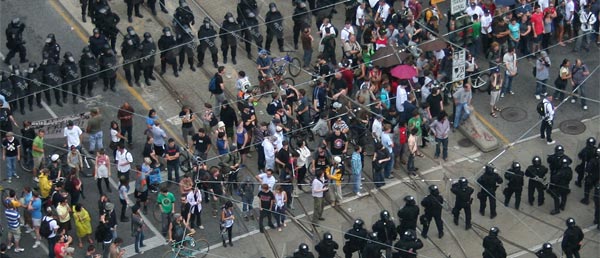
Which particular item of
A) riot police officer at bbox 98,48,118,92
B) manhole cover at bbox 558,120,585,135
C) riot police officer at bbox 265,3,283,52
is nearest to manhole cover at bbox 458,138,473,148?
manhole cover at bbox 558,120,585,135

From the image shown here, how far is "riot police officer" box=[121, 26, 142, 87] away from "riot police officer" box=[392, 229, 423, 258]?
392 inches

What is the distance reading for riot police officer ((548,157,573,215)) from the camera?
116 feet

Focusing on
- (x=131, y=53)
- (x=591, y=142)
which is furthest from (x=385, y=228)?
(x=131, y=53)

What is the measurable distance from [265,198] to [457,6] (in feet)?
30.9

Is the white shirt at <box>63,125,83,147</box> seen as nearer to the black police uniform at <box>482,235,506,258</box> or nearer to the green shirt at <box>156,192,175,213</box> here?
the green shirt at <box>156,192,175,213</box>

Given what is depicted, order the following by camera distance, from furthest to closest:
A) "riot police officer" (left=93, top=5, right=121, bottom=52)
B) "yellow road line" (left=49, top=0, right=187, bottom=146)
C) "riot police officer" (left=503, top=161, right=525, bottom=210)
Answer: "riot police officer" (left=93, top=5, right=121, bottom=52)
"yellow road line" (left=49, top=0, right=187, bottom=146)
"riot police officer" (left=503, top=161, right=525, bottom=210)

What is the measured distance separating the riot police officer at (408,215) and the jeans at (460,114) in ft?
15.6

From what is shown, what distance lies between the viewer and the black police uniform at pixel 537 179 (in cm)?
3547

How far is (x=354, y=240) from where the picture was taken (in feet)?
110

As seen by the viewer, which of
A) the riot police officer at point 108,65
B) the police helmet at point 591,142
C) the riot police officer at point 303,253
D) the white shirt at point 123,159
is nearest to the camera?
the riot police officer at point 303,253

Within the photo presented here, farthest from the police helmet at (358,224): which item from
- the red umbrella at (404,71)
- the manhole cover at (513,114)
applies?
the manhole cover at (513,114)

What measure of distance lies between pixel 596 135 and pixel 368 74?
581cm

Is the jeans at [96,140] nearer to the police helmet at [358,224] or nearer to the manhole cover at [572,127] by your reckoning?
the police helmet at [358,224]

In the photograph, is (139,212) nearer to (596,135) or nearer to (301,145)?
(301,145)
